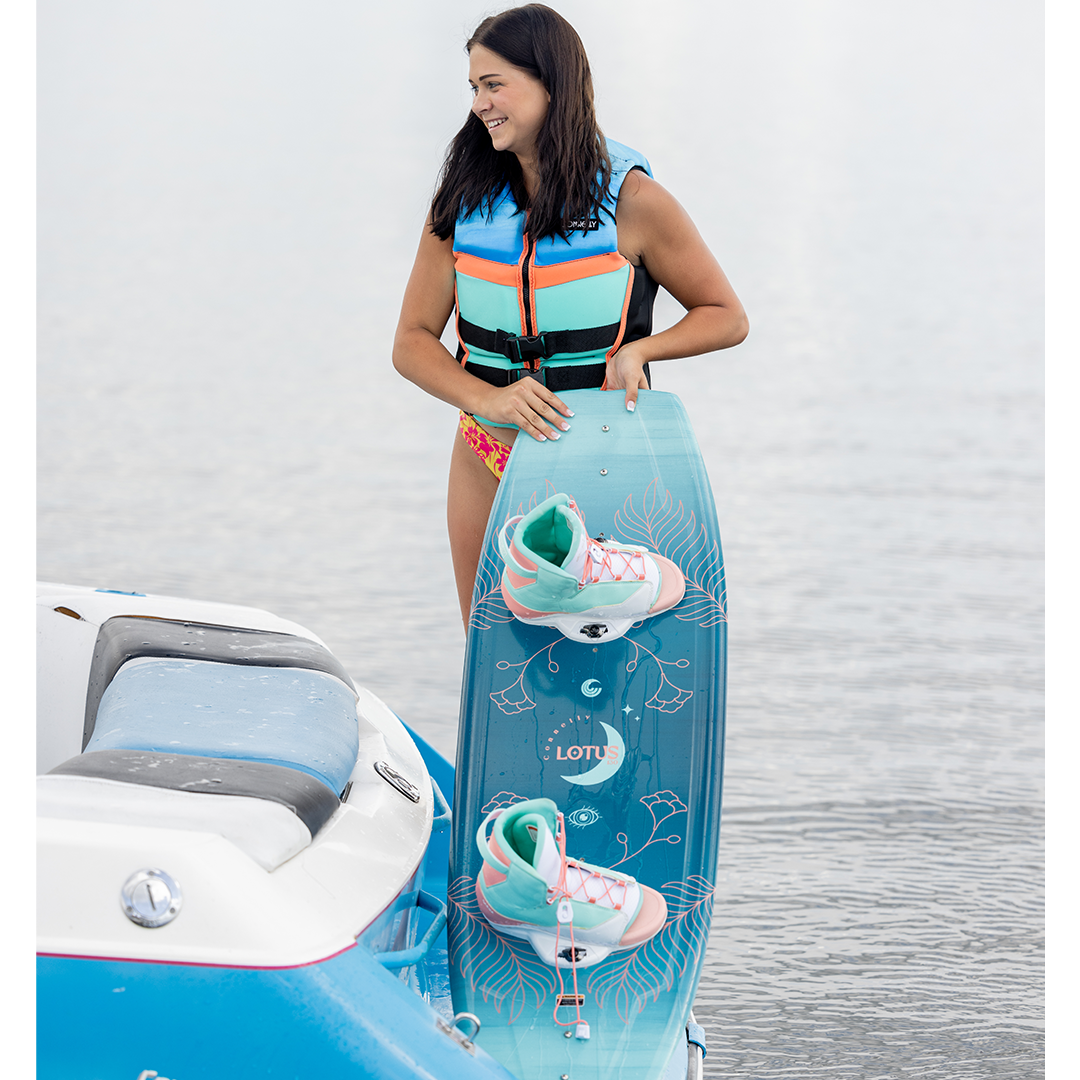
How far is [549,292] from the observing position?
2.48 meters

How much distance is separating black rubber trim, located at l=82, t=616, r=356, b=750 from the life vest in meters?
0.61

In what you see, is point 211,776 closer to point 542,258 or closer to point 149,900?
point 149,900

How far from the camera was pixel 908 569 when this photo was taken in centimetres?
522

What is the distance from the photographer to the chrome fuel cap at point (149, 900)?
5.39 feet

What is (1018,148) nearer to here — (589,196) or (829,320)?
(829,320)

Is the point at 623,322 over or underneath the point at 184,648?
over

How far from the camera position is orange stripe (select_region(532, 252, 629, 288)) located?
246 cm

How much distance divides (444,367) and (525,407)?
17 cm

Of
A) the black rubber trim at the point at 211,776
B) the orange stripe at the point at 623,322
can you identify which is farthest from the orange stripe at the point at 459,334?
the black rubber trim at the point at 211,776

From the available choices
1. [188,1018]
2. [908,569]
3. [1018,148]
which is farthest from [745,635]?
[1018,148]

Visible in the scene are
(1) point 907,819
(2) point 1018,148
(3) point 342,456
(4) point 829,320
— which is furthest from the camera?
(2) point 1018,148

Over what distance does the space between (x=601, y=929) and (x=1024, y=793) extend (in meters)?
1.87

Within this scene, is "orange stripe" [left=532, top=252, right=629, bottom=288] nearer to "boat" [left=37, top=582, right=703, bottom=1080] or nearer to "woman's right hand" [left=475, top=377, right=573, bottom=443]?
"woman's right hand" [left=475, top=377, right=573, bottom=443]

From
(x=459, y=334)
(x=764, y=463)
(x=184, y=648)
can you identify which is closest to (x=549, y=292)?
(x=459, y=334)
